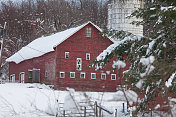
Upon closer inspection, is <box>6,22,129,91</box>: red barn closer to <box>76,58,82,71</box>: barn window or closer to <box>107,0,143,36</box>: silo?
<box>76,58,82,71</box>: barn window

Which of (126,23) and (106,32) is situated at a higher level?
(126,23)

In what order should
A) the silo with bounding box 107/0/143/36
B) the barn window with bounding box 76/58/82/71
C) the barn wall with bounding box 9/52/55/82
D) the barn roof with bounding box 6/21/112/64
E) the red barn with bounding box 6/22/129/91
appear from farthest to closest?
the silo with bounding box 107/0/143/36 < the barn wall with bounding box 9/52/55/82 < the barn window with bounding box 76/58/82/71 < the barn roof with bounding box 6/21/112/64 < the red barn with bounding box 6/22/129/91

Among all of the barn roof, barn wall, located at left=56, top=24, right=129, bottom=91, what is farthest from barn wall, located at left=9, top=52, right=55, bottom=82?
barn wall, located at left=56, top=24, right=129, bottom=91

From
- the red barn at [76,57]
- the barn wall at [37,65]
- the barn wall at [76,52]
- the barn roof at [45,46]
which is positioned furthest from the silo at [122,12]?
the barn wall at [37,65]

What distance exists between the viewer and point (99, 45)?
105 ft

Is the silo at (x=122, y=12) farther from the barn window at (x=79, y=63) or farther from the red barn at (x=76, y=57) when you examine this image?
the barn window at (x=79, y=63)

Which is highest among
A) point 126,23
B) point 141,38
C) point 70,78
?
point 126,23

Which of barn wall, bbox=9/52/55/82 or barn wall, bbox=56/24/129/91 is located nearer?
barn wall, bbox=56/24/129/91

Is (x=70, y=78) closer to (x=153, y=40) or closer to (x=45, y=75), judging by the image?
(x=45, y=75)

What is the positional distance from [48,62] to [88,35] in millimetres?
4455

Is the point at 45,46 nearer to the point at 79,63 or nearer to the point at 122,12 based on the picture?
the point at 79,63

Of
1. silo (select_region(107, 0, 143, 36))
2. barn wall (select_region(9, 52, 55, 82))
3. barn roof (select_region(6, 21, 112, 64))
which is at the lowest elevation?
barn wall (select_region(9, 52, 55, 82))

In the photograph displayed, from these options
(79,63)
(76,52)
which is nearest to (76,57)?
(76,52)

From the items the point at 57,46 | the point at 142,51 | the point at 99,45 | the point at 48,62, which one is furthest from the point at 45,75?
the point at 142,51
